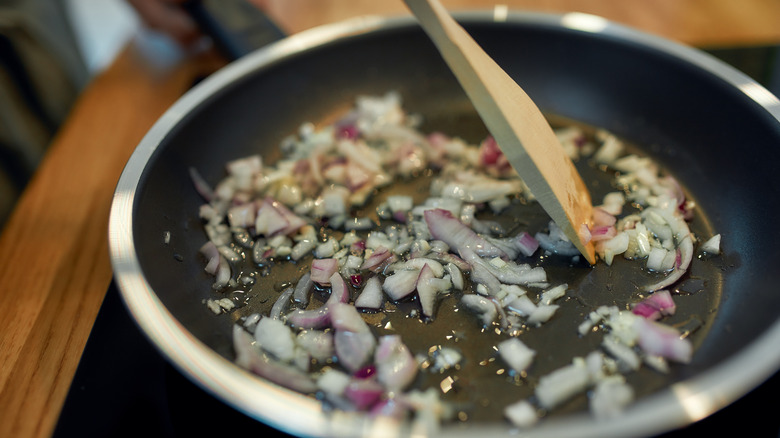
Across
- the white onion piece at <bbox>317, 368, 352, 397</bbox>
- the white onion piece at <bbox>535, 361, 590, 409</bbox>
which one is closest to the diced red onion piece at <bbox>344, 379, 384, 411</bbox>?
the white onion piece at <bbox>317, 368, 352, 397</bbox>

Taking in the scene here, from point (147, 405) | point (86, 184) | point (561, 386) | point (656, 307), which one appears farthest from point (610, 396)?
point (86, 184)

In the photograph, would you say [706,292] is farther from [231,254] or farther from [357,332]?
[231,254]

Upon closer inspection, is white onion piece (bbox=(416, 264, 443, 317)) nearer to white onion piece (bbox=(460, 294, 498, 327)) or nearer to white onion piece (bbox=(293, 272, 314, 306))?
white onion piece (bbox=(460, 294, 498, 327))

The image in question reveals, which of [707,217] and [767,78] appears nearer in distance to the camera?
[707,217]

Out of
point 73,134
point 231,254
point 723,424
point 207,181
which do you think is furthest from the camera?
point 73,134

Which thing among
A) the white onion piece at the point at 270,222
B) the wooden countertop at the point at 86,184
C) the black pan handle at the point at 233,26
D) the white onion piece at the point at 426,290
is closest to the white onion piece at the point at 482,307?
the white onion piece at the point at 426,290

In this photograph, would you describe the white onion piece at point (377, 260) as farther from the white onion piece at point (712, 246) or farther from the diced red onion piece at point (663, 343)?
the white onion piece at point (712, 246)

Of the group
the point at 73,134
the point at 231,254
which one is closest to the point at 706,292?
the point at 231,254
